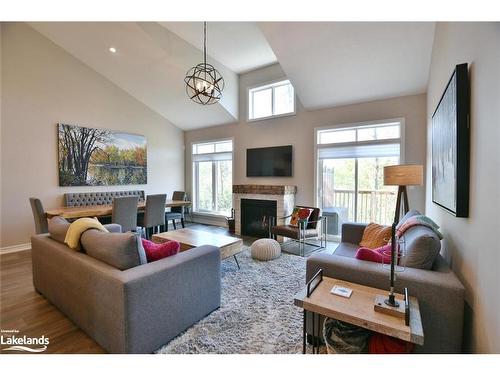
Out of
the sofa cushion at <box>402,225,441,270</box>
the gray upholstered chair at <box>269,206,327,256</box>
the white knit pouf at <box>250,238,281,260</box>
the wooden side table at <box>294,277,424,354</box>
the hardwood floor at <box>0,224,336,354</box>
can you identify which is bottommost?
the hardwood floor at <box>0,224,336,354</box>

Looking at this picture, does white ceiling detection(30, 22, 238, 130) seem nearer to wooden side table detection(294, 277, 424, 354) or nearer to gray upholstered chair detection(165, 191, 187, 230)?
gray upholstered chair detection(165, 191, 187, 230)

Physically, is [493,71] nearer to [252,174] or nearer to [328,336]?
[328,336]

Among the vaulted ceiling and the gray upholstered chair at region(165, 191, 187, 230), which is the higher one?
the vaulted ceiling

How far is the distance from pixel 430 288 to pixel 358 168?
3350 mm

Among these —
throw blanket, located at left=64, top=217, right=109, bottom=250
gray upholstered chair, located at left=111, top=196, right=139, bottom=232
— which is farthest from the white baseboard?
throw blanket, located at left=64, top=217, right=109, bottom=250

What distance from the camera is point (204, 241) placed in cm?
318

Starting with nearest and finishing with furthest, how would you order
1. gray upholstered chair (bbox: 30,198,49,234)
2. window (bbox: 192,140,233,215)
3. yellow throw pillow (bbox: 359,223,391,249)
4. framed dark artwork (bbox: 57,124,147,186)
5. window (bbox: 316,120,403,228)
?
yellow throw pillow (bbox: 359,223,391,249), gray upholstered chair (bbox: 30,198,49,234), window (bbox: 316,120,403,228), framed dark artwork (bbox: 57,124,147,186), window (bbox: 192,140,233,215)

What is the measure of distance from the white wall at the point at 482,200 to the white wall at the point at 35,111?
608cm

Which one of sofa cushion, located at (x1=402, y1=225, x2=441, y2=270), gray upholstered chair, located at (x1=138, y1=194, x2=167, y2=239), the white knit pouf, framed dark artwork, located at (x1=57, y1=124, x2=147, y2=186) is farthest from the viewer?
framed dark artwork, located at (x1=57, y1=124, x2=147, y2=186)

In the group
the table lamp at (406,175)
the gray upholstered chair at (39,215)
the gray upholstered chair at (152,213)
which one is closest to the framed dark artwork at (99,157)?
the gray upholstered chair at (39,215)

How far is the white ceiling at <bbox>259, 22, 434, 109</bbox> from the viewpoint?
310cm

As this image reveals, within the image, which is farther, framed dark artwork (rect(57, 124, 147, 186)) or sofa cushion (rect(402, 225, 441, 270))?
framed dark artwork (rect(57, 124, 147, 186))

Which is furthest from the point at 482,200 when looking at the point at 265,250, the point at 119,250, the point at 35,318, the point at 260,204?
the point at 260,204

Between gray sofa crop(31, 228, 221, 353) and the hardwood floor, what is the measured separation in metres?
A: 0.08
